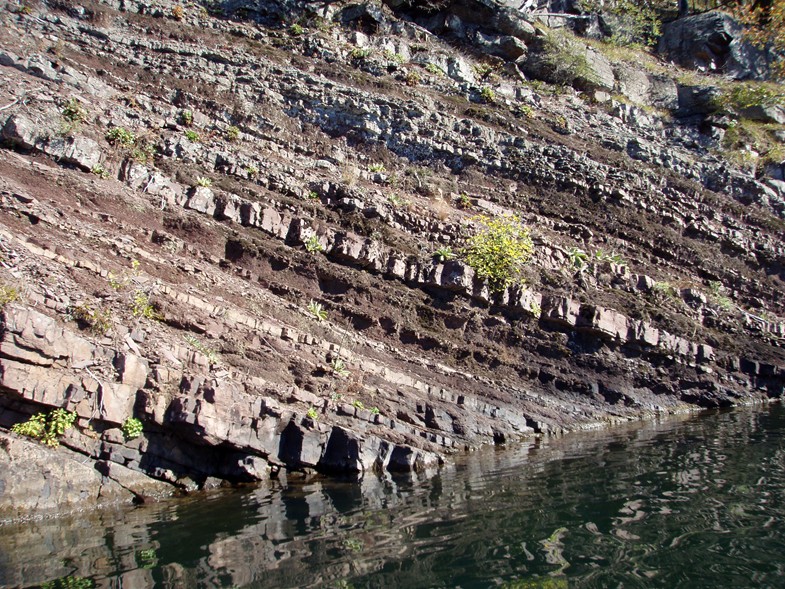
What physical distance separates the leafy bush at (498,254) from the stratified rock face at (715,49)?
20.0 m

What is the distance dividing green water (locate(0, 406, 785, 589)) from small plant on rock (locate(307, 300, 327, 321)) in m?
5.19

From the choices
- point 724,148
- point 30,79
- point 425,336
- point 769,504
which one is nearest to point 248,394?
point 425,336

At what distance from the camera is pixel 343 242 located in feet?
48.6

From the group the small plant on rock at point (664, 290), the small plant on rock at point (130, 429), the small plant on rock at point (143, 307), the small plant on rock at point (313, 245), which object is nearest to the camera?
the small plant on rock at point (130, 429)

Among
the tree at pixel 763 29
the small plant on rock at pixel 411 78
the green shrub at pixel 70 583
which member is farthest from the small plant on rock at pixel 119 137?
the tree at pixel 763 29

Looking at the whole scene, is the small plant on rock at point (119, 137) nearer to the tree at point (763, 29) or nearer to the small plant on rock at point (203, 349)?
the small plant on rock at point (203, 349)

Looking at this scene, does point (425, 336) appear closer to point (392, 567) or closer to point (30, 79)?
point (392, 567)

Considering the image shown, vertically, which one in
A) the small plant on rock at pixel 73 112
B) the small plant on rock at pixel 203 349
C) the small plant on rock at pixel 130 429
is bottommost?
the small plant on rock at pixel 130 429

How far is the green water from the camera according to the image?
4980 mm

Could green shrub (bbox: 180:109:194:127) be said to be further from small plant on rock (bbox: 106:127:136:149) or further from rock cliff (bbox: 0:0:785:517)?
small plant on rock (bbox: 106:127:136:149)

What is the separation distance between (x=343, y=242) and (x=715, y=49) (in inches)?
1042

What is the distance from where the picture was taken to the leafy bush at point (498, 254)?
50.9ft

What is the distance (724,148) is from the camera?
75.4ft

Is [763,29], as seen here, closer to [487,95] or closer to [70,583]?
[487,95]
